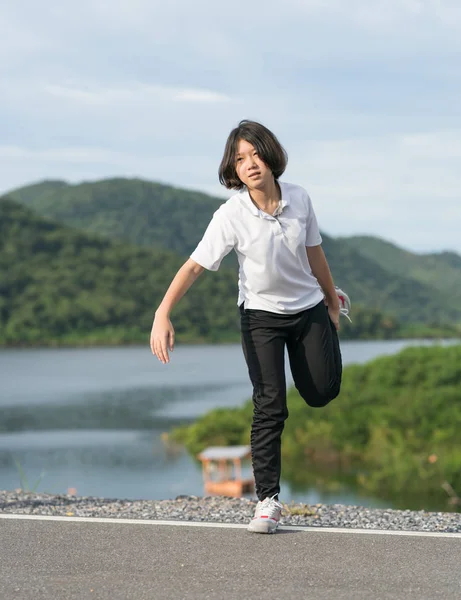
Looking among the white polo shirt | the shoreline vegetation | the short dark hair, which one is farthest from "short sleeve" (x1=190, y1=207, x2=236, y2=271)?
the shoreline vegetation

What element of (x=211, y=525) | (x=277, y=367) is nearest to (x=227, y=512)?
(x=211, y=525)

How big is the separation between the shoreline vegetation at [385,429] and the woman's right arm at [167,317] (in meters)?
30.8

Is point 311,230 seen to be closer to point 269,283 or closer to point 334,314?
point 269,283

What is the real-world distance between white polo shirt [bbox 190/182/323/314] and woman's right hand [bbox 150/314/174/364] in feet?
1.13

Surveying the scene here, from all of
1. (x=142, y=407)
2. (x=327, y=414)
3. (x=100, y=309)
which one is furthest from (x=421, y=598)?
(x=100, y=309)

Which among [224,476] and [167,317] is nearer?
[167,317]

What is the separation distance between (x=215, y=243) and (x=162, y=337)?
0.57 metres

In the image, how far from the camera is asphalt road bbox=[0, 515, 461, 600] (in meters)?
3.85

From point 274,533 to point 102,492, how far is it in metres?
40.0

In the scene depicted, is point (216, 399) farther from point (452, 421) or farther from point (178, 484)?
point (452, 421)

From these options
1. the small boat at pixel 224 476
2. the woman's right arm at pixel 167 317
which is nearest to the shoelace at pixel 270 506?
the woman's right arm at pixel 167 317

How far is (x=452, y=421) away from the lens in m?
41.0

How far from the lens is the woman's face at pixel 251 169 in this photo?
4875 mm

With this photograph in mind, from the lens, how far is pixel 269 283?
15.9 feet
